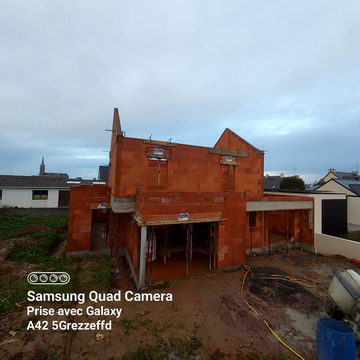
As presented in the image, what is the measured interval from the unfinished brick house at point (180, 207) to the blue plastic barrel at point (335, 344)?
5.08 metres

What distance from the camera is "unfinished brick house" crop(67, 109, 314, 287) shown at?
848cm

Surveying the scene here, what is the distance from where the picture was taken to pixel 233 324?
5.85 metres

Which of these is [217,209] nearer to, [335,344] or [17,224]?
[335,344]

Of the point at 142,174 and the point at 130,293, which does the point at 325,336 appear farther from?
the point at 142,174

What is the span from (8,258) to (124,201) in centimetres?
711

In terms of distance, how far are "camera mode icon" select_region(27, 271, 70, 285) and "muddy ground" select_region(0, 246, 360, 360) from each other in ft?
2.65

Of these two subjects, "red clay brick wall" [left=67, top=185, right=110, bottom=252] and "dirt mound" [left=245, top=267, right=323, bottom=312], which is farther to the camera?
"red clay brick wall" [left=67, top=185, right=110, bottom=252]

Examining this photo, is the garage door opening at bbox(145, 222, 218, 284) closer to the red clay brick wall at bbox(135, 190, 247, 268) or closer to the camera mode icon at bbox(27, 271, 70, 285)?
the red clay brick wall at bbox(135, 190, 247, 268)

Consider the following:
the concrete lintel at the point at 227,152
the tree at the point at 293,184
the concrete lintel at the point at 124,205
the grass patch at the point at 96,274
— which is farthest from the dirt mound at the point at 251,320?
the tree at the point at 293,184

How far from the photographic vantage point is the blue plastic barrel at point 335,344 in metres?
4.11

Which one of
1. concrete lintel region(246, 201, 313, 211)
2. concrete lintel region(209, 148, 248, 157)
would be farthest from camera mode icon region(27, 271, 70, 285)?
concrete lintel region(209, 148, 248, 157)

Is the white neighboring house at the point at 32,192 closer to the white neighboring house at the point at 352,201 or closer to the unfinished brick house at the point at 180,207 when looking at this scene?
the unfinished brick house at the point at 180,207

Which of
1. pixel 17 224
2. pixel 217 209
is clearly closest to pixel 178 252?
pixel 217 209

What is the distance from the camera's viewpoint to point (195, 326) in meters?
5.77
